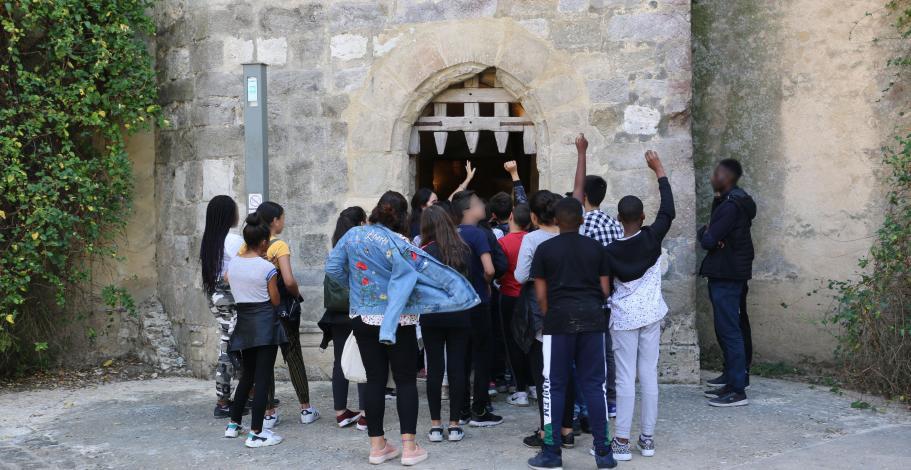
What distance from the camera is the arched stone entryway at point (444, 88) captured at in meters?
6.93

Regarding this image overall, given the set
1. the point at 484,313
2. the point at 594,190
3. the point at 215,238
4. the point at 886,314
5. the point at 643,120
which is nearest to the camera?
the point at 594,190

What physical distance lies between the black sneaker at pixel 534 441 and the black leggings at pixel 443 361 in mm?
433

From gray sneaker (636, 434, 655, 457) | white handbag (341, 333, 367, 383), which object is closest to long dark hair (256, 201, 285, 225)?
white handbag (341, 333, 367, 383)

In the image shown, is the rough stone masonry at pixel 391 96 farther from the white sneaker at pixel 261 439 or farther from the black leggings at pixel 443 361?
the black leggings at pixel 443 361

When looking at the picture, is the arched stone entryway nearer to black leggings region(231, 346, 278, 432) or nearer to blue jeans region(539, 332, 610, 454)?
black leggings region(231, 346, 278, 432)

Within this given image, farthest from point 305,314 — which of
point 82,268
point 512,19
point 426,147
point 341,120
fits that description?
point 426,147

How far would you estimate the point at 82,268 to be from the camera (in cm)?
782

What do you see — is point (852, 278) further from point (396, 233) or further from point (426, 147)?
point (426, 147)

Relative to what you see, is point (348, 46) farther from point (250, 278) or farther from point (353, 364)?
point (353, 364)

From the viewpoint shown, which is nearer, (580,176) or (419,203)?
(580,176)

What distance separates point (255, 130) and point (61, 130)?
6.31 feet

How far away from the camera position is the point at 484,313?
18.8 ft

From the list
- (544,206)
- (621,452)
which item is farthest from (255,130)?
(621,452)

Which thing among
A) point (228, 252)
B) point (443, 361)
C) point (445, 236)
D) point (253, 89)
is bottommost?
point (443, 361)
